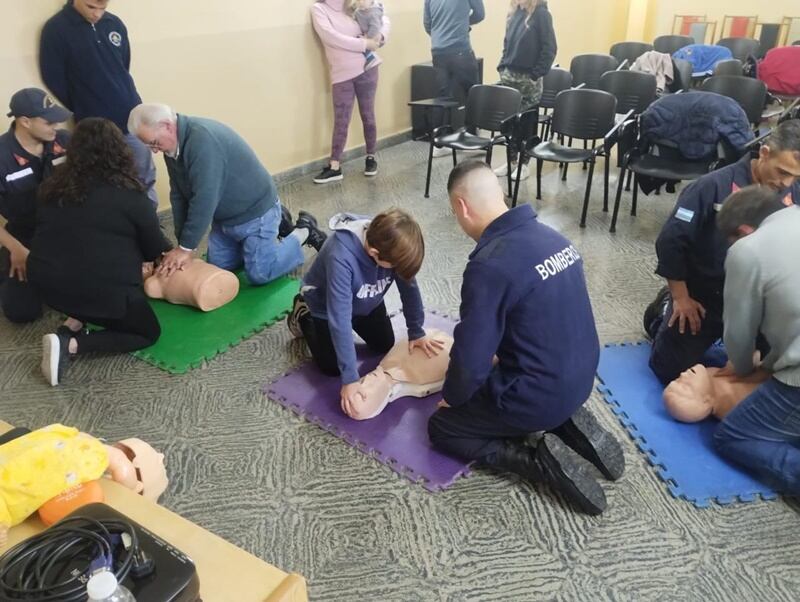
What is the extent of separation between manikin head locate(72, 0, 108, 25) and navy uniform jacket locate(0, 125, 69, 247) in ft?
2.32

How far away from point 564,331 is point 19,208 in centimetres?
281

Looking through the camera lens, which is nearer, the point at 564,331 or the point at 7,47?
the point at 564,331

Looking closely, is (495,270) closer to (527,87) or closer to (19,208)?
(19,208)

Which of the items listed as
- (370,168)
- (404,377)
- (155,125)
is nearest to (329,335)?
(404,377)

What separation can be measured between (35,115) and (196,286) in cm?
110

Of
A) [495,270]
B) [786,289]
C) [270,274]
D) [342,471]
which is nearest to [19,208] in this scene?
[270,274]

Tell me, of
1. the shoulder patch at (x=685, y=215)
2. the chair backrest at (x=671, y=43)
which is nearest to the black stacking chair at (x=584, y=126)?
the shoulder patch at (x=685, y=215)

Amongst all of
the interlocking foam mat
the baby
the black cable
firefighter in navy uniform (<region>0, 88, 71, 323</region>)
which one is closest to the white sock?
the interlocking foam mat

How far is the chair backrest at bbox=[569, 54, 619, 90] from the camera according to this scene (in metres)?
5.77

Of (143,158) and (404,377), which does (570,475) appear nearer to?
(404,377)

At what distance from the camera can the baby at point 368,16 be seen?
4.84 m

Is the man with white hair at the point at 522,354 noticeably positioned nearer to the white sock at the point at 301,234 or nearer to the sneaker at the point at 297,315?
the sneaker at the point at 297,315

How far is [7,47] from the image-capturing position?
131 inches

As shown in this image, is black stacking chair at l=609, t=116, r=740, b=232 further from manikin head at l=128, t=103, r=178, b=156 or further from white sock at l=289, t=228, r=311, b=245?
manikin head at l=128, t=103, r=178, b=156
